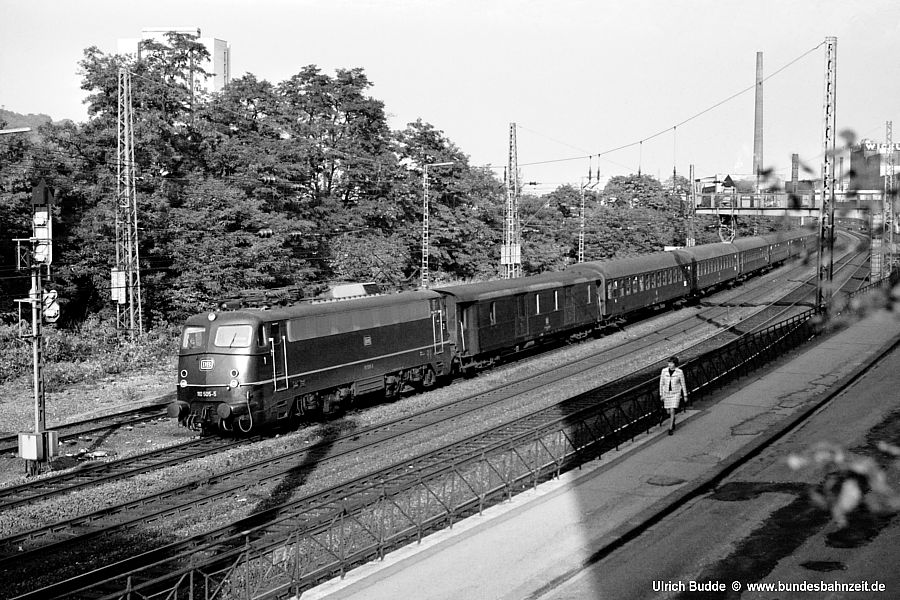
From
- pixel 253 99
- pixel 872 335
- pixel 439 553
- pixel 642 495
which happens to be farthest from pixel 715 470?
pixel 253 99

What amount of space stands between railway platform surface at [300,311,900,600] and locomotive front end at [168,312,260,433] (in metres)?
8.87

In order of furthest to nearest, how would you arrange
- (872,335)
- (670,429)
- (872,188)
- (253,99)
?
1. (253,99)
2. (872,335)
3. (670,429)
4. (872,188)

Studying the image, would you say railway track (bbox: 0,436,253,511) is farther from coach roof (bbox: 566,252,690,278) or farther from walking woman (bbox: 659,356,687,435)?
coach roof (bbox: 566,252,690,278)

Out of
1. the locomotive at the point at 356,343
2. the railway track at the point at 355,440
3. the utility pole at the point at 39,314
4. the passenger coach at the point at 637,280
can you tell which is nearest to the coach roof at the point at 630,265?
the passenger coach at the point at 637,280

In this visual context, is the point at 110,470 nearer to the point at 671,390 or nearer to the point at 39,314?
the point at 39,314

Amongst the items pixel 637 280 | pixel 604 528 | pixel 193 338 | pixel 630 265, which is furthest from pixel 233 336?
pixel 637 280

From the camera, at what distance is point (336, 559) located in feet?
41.9

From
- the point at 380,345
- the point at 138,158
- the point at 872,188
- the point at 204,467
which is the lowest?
the point at 204,467

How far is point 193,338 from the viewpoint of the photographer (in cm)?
2361

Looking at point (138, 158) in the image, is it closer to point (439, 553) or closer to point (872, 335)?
point (872, 335)

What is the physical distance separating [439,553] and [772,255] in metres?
66.0

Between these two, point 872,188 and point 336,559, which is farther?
point 336,559

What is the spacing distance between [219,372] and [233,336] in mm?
936

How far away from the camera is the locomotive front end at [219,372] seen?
22.4 m
